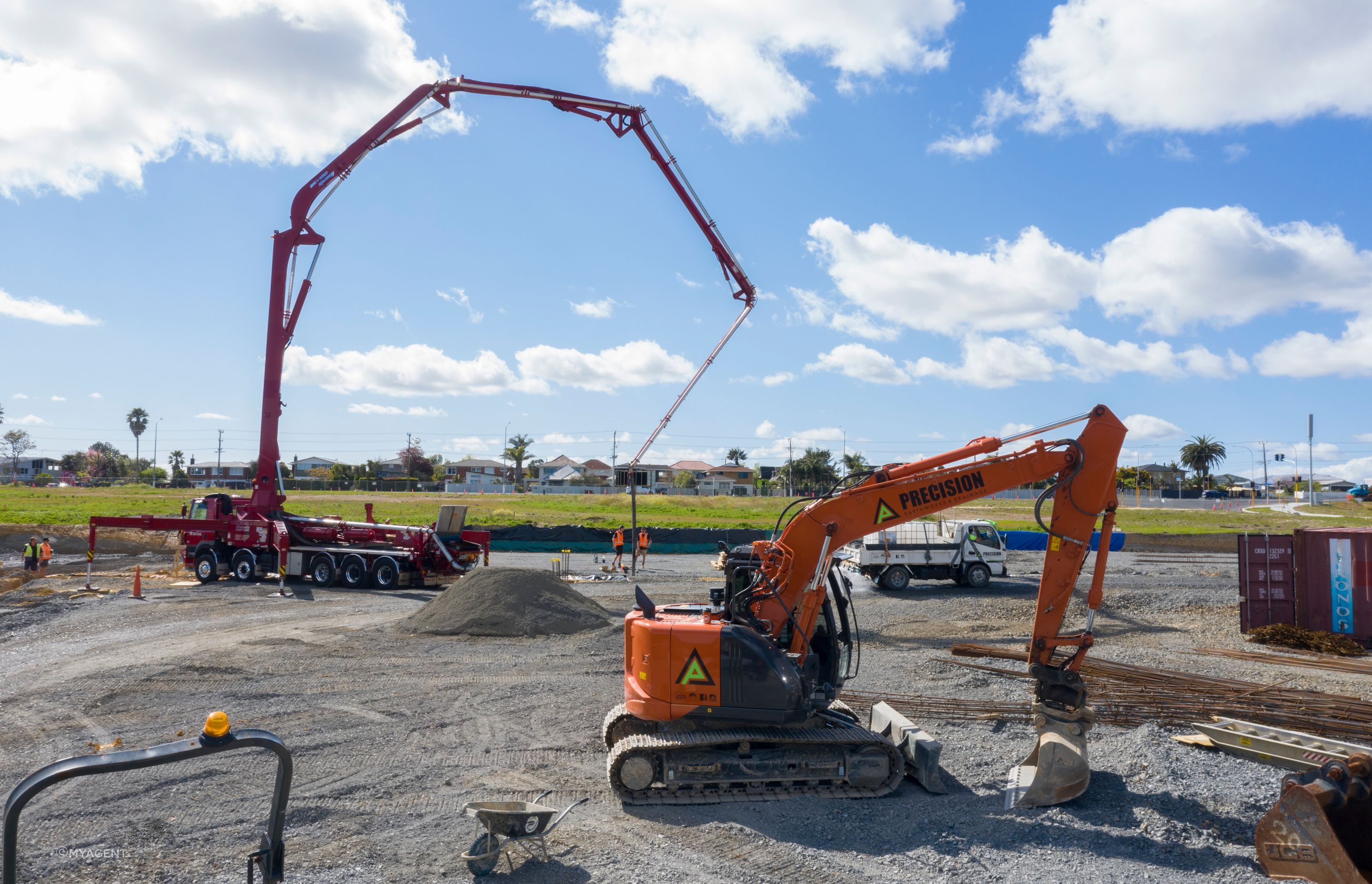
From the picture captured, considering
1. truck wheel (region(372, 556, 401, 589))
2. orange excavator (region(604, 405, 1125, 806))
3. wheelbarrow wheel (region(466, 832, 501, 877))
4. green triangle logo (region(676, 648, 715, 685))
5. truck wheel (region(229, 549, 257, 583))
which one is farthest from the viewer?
truck wheel (region(229, 549, 257, 583))

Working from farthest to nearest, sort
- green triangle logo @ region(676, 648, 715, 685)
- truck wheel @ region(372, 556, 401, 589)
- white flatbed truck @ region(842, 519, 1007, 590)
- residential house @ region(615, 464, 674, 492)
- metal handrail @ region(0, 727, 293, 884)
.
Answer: residential house @ region(615, 464, 674, 492)
white flatbed truck @ region(842, 519, 1007, 590)
truck wheel @ region(372, 556, 401, 589)
green triangle logo @ region(676, 648, 715, 685)
metal handrail @ region(0, 727, 293, 884)

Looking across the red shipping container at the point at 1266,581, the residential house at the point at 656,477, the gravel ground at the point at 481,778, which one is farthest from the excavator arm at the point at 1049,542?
the residential house at the point at 656,477

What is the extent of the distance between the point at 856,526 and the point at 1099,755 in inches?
147

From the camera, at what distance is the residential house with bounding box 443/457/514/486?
5212 inches

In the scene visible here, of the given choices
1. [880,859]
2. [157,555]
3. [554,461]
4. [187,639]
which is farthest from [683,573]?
[554,461]

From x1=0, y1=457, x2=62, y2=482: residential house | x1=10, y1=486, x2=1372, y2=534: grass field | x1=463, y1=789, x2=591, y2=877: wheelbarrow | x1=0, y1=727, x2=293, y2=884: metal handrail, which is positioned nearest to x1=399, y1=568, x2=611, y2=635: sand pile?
x1=463, y1=789, x2=591, y2=877: wheelbarrow

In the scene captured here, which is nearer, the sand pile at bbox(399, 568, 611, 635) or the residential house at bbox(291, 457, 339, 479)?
the sand pile at bbox(399, 568, 611, 635)

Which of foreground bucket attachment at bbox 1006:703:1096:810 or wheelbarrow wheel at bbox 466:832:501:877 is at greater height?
foreground bucket attachment at bbox 1006:703:1096:810

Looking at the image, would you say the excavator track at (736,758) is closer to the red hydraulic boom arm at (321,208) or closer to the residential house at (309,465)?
the red hydraulic boom arm at (321,208)

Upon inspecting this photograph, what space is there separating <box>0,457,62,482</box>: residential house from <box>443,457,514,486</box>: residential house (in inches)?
2518

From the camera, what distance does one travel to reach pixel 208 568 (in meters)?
27.5

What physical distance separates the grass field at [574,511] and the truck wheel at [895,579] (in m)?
21.6

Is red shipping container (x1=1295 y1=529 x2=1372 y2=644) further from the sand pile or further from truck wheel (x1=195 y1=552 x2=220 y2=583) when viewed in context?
truck wheel (x1=195 y1=552 x2=220 y2=583)

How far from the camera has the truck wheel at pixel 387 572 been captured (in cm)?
2631
